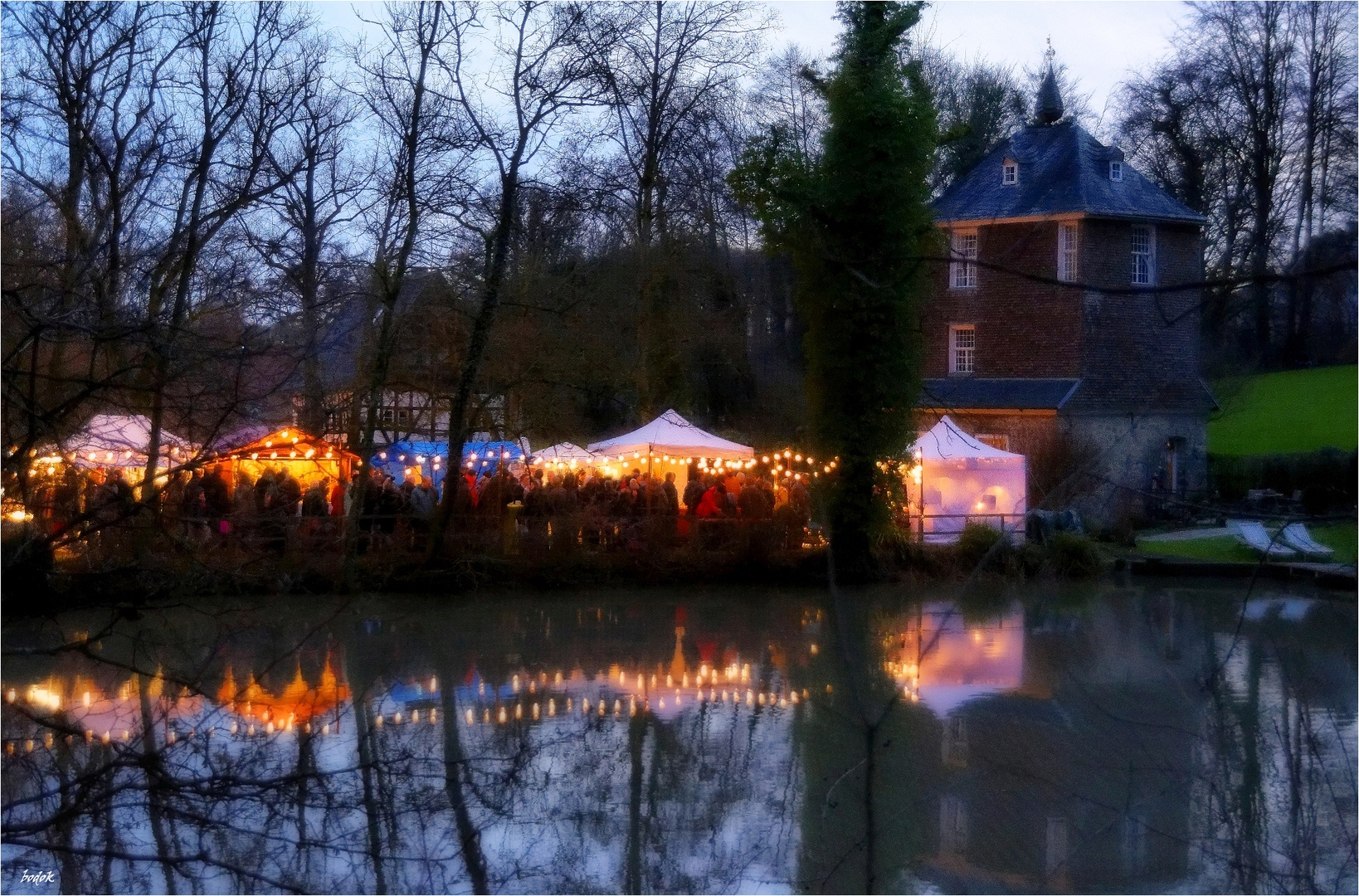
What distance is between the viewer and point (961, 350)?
123 feet

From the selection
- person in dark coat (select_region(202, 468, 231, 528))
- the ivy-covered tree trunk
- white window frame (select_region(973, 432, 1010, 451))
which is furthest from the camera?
white window frame (select_region(973, 432, 1010, 451))

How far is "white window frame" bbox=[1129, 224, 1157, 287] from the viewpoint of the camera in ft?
115

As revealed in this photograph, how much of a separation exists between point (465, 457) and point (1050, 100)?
76.1 ft

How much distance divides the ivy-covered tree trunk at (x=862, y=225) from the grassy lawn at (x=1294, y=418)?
11132 millimetres

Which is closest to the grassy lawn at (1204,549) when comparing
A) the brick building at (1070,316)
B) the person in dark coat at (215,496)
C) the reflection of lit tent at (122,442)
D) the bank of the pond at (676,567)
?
the bank of the pond at (676,567)

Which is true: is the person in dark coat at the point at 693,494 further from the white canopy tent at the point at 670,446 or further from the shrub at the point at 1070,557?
the shrub at the point at 1070,557

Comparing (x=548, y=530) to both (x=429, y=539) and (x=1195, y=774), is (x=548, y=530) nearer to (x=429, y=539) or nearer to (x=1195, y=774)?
(x=429, y=539)

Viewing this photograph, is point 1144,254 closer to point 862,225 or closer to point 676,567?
point 862,225

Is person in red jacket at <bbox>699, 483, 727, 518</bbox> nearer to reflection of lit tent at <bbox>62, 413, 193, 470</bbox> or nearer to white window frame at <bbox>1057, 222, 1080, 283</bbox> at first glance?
white window frame at <bbox>1057, 222, 1080, 283</bbox>

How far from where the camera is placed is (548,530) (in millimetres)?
21828

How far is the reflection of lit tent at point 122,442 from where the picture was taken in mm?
6129

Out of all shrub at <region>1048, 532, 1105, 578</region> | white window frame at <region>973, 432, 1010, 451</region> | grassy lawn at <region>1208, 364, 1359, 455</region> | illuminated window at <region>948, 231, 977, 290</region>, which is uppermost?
illuminated window at <region>948, 231, 977, 290</region>

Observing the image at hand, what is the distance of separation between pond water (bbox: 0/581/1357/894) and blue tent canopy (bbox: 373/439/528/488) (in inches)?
284

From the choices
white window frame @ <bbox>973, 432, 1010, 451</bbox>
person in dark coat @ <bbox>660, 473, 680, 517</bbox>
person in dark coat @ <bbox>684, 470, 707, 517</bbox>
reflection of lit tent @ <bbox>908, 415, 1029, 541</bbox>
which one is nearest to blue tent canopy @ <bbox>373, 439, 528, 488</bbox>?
person in dark coat @ <bbox>660, 473, 680, 517</bbox>
